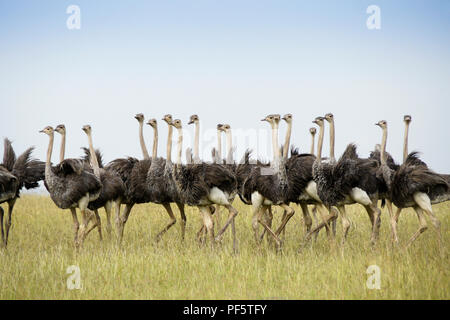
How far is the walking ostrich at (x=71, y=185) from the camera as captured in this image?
36.2 ft

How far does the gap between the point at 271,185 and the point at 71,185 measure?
11.4ft

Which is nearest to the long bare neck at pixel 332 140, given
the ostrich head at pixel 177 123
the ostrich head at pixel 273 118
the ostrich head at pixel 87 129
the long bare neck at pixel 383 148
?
the long bare neck at pixel 383 148

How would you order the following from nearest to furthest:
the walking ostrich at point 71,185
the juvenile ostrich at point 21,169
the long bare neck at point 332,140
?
the walking ostrich at point 71,185 < the long bare neck at point 332,140 < the juvenile ostrich at point 21,169

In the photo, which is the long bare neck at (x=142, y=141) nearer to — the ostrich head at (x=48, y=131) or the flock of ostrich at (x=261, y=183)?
the flock of ostrich at (x=261, y=183)

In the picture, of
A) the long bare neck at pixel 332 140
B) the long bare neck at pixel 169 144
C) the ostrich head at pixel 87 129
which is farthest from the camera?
the ostrich head at pixel 87 129

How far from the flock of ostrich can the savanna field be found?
0.49 meters

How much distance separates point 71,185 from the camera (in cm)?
1105

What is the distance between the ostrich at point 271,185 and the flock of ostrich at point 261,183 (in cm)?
2

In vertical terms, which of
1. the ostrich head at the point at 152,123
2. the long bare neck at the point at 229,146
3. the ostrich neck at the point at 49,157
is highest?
the ostrich head at the point at 152,123

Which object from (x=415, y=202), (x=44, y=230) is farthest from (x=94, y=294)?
(x=44, y=230)

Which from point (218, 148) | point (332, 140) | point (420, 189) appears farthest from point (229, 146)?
point (420, 189)

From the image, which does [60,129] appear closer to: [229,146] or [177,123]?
[177,123]

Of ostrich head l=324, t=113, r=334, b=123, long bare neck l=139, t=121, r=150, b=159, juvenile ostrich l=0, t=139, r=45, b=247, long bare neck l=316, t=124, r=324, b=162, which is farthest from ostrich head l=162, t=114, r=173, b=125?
juvenile ostrich l=0, t=139, r=45, b=247

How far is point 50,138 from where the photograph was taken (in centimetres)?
1199
